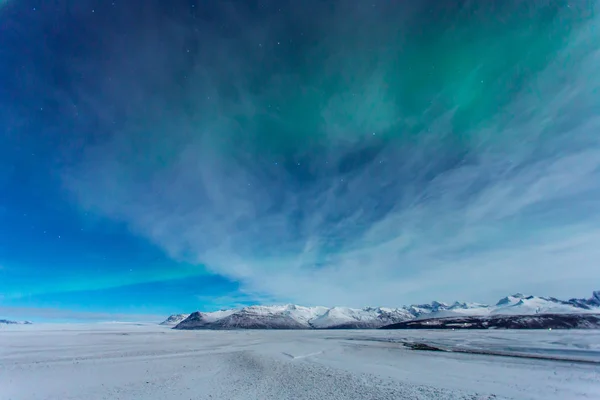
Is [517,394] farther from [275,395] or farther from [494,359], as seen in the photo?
[494,359]

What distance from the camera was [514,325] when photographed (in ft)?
637

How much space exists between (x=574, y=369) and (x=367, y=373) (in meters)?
18.8

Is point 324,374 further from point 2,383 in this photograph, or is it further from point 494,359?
point 2,383

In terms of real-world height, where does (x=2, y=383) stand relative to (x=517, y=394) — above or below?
above

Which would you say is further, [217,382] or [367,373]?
[367,373]

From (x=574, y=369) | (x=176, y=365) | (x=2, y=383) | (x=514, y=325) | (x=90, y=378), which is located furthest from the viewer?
(x=514, y=325)

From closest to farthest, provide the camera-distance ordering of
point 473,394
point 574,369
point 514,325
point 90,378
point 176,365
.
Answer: point 473,394 → point 90,378 → point 574,369 → point 176,365 → point 514,325

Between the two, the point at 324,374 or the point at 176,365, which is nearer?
the point at 324,374

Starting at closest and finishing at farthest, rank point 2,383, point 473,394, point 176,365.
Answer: point 473,394
point 2,383
point 176,365

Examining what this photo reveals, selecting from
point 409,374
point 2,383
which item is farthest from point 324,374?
point 2,383

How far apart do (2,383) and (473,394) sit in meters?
33.4

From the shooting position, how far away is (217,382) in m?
21.8

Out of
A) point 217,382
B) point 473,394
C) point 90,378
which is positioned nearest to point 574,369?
point 473,394

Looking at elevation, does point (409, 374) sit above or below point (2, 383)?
below
